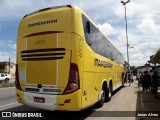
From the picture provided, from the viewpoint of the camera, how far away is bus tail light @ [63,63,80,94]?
8375 mm

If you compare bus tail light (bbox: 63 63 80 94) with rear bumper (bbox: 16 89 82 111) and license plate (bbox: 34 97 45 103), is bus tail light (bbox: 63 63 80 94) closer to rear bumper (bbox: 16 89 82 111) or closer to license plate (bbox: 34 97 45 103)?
rear bumper (bbox: 16 89 82 111)

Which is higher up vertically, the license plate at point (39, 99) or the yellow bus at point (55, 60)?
the yellow bus at point (55, 60)

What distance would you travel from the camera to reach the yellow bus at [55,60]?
27.7 ft

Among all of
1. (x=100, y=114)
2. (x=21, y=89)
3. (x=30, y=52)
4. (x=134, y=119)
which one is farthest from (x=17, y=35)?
(x=134, y=119)

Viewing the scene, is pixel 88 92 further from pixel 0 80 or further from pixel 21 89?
pixel 0 80

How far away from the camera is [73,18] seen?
8.67 metres

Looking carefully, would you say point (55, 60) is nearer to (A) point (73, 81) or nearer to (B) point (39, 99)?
(A) point (73, 81)

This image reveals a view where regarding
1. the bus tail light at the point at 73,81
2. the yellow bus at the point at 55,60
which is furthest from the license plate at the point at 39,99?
the bus tail light at the point at 73,81

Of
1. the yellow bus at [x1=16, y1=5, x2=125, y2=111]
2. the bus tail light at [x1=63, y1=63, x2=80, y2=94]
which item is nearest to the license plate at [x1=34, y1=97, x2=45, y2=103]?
the yellow bus at [x1=16, y1=5, x2=125, y2=111]

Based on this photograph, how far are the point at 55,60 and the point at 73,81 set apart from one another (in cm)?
94

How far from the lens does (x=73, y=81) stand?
27.6 feet

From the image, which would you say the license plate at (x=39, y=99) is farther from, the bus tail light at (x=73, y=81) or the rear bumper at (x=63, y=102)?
the bus tail light at (x=73, y=81)

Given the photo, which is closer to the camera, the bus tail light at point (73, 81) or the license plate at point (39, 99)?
the bus tail light at point (73, 81)

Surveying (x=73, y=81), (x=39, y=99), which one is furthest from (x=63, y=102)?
(x=39, y=99)
